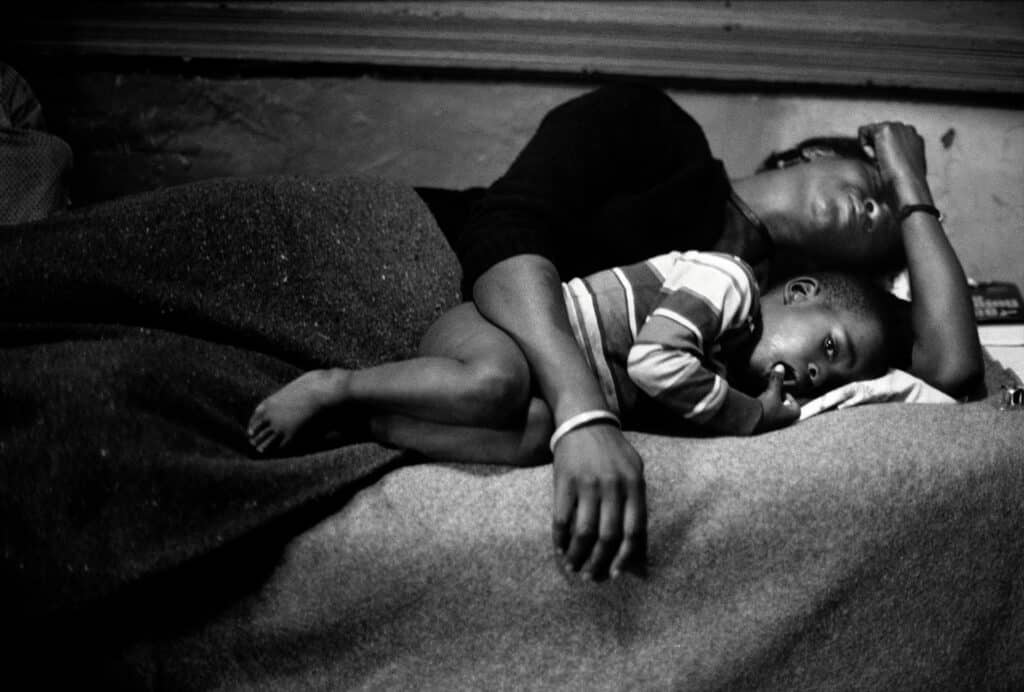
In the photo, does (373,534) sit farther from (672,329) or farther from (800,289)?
(800,289)

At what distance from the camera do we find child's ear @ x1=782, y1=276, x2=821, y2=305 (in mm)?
1191

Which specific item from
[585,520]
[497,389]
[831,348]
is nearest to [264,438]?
[497,389]

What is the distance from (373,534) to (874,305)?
766 mm

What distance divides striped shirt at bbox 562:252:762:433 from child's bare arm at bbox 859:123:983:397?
0.94 feet

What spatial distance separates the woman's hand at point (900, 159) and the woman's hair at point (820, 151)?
0.30 feet

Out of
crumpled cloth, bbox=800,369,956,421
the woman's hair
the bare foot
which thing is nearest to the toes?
the bare foot

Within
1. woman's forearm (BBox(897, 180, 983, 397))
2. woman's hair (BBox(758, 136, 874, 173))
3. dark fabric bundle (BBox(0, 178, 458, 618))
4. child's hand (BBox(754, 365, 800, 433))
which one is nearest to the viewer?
dark fabric bundle (BBox(0, 178, 458, 618))

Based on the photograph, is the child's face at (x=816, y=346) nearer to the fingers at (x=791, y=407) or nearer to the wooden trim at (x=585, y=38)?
the fingers at (x=791, y=407)

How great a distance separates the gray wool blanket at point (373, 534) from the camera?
2.79ft

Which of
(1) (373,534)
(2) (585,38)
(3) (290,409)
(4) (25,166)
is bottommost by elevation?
(1) (373,534)

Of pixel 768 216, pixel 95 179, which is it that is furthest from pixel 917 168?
pixel 95 179

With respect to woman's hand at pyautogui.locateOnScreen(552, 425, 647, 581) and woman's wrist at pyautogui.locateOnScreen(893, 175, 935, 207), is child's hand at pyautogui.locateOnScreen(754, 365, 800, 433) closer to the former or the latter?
woman's hand at pyautogui.locateOnScreen(552, 425, 647, 581)

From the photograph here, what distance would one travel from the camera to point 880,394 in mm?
1173

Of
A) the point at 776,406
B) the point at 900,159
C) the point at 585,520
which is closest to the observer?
the point at 585,520
